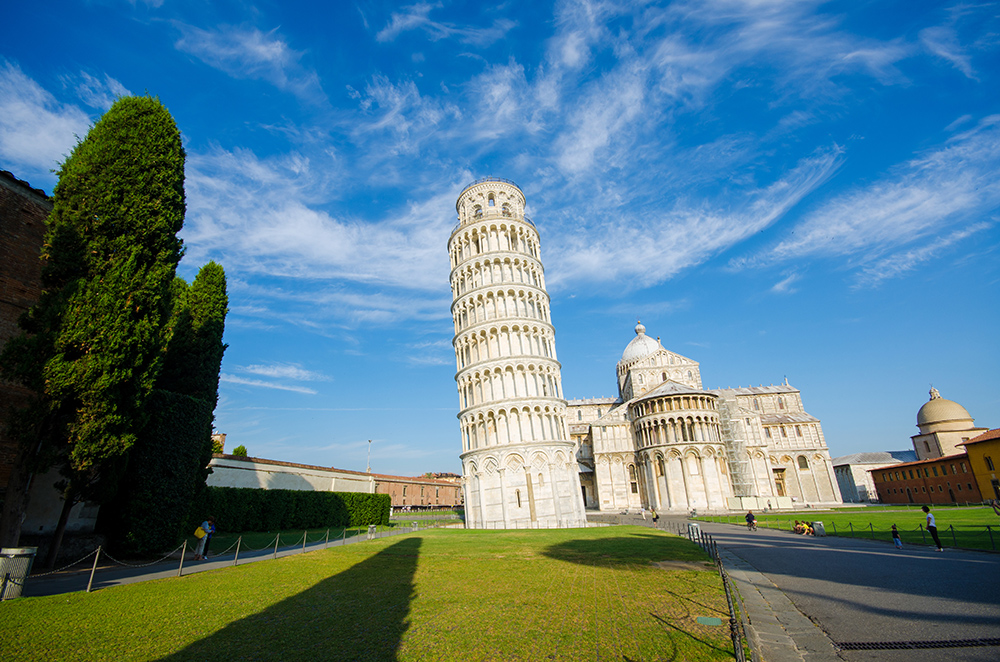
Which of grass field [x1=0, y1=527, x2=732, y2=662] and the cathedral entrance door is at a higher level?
the cathedral entrance door

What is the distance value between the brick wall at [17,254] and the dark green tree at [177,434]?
4.20 m

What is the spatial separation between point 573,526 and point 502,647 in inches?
1264

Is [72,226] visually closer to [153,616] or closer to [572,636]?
[153,616]

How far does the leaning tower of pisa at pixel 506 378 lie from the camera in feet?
123

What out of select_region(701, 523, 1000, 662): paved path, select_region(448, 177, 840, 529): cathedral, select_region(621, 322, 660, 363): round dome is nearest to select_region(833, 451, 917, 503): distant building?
select_region(448, 177, 840, 529): cathedral

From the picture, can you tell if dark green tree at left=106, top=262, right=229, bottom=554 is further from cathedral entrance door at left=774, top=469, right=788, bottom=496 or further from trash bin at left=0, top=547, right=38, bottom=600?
cathedral entrance door at left=774, top=469, right=788, bottom=496

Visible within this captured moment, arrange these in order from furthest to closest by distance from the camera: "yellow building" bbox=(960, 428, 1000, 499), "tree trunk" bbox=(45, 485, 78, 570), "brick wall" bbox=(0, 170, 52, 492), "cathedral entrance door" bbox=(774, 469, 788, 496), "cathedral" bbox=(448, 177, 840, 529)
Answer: "cathedral entrance door" bbox=(774, 469, 788, 496), "yellow building" bbox=(960, 428, 1000, 499), "cathedral" bbox=(448, 177, 840, 529), "brick wall" bbox=(0, 170, 52, 492), "tree trunk" bbox=(45, 485, 78, 570)

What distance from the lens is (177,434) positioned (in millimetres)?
18047

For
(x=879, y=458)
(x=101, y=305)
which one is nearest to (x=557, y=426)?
(x=101, y=305)

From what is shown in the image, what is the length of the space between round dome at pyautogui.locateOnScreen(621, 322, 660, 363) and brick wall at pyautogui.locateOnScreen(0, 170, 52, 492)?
2615 inches

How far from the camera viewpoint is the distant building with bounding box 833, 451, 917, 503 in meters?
74.8

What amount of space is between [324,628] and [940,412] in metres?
90.8

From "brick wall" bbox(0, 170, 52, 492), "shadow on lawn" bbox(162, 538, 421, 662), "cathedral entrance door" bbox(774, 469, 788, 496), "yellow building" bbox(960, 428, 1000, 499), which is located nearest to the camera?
"shadow on lawn" bbox(162, 538, 421, 662)

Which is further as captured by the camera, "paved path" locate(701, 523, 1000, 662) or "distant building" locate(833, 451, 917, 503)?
"distant building" locate(833, 451, 917, 503)
